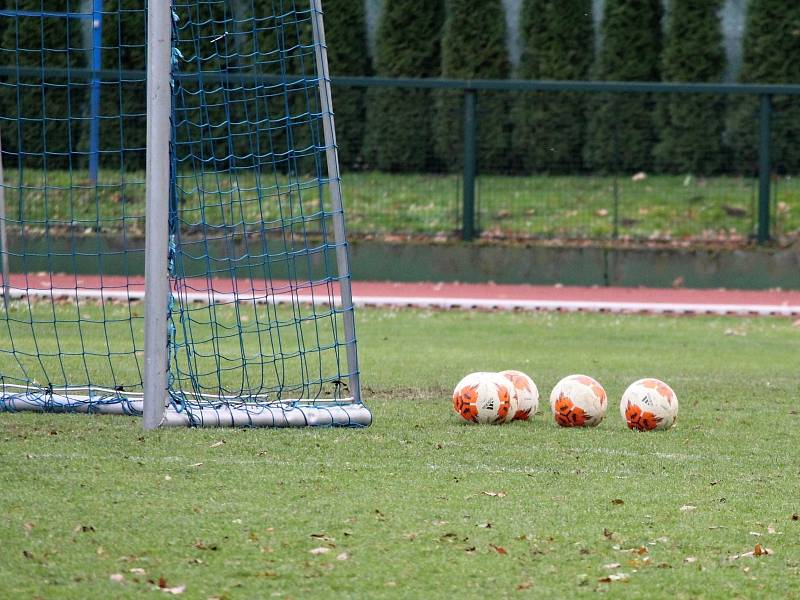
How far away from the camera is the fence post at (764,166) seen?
19.7 metres

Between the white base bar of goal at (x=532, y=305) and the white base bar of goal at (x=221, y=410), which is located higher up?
the white base bar of goal at (x=221, y=410)

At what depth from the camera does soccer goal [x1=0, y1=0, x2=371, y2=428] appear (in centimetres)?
776

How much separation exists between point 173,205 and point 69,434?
156cm

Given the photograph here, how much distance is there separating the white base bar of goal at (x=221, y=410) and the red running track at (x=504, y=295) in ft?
25.2

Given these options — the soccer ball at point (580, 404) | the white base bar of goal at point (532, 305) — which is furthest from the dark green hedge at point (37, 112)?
the soccer ball at point (580, 404)

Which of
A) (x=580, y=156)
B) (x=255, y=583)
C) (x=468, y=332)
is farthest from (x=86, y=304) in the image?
(x=255, y=583)

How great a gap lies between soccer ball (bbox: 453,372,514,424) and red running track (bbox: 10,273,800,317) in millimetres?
8176

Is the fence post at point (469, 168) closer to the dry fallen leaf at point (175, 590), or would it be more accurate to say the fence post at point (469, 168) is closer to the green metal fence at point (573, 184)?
the green metal fence at point (573, 184)

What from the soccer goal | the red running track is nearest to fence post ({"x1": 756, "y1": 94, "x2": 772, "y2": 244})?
the red running track

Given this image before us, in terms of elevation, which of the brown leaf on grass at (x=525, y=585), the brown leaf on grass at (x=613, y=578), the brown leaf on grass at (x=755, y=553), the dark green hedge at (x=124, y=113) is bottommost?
the brown leaf on grass at (x=755, y=553)

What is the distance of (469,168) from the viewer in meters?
20.0

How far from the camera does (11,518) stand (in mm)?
5375

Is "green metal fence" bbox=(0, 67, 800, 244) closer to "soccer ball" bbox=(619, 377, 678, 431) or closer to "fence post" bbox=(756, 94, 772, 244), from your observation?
"fence post" bbox=(756, 94, 772, 244)

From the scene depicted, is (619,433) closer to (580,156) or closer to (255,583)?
(255,583)
